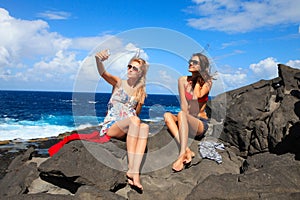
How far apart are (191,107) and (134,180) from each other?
7.14ft

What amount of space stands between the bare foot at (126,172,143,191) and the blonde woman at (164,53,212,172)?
88 cm

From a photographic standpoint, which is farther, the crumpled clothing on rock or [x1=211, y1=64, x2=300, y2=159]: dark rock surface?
[x1=211, y1=64, x2=300, y2=159]: dark rock surface

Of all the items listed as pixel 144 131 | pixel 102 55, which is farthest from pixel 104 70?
pixel 144 131

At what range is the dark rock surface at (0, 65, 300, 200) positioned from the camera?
440cm

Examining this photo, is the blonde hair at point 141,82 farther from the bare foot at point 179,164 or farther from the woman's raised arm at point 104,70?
the bare foot at point 179,164

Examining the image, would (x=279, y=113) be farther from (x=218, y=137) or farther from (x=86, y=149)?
(x=86, y=149)

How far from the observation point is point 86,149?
220 inches

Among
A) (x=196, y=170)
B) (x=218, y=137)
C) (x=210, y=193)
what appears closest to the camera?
(x=210, y=193)

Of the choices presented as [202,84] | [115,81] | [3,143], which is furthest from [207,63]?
[3,143]

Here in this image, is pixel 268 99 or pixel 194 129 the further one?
pixel 268 99

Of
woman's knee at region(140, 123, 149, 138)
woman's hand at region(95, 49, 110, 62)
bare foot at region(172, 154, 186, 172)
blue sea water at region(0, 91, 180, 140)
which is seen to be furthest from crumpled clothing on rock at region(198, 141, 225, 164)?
woman's hand at region(95, 49, 110, 62)

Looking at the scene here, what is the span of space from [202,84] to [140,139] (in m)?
1.96

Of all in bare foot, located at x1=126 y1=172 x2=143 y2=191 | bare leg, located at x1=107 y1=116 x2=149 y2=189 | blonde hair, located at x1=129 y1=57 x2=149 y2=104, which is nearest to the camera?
bare foot, located at x1=126 y1=172 x2=143 y2=191

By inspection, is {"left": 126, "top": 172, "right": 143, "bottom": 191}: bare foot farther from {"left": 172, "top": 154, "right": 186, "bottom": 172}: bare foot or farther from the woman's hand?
the woman's hand
